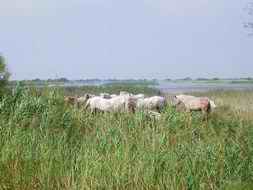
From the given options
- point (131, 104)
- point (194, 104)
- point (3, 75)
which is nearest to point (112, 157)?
point (3, 75)

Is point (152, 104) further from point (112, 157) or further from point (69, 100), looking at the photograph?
point (112, 157)

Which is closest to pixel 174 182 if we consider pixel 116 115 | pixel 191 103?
pixel 116 115

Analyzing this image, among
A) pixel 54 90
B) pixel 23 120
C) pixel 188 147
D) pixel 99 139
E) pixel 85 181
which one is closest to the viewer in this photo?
pixel 85 181

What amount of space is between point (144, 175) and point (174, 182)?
360mm

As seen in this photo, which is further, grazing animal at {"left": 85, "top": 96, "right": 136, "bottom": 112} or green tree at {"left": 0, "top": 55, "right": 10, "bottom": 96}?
grazing animal at {"left": 85, "top": 96, "right": 136, "bottom": 112}

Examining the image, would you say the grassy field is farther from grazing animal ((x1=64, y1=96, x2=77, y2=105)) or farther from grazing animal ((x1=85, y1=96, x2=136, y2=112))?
grazing animal ((x1=85, y1=96, x2=136, y2=112))

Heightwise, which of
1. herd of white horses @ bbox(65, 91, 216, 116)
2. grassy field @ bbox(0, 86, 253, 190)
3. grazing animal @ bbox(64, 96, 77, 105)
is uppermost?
grazing animal @ bbox(64, 96, 77, 105)

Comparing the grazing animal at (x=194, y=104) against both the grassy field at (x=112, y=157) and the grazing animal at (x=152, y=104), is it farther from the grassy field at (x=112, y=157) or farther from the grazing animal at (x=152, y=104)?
the grassy field at (x=112, y=157)

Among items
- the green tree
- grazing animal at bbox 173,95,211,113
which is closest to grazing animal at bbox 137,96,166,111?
grazing animal at bbox 173,95,211,113

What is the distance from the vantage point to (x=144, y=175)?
6.80 m

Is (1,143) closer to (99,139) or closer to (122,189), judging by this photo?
(99,139)

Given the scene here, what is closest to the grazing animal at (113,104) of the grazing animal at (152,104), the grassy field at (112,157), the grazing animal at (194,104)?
the grazing animal at (152,104)

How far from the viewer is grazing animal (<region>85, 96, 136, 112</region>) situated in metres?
13.0

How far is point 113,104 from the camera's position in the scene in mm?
13797
